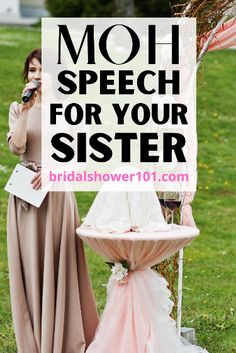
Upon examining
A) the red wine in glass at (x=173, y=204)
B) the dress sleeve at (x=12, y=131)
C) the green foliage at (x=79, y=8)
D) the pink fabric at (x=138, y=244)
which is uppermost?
the green foliage at (x=79, y=8)

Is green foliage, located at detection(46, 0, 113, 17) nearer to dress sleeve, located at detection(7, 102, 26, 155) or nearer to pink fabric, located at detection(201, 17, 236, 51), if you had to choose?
pink fabric, located at detection(201, 17, 236, 51)

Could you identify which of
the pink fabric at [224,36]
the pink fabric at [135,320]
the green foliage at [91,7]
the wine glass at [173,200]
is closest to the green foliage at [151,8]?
the green foliage at [91,7]

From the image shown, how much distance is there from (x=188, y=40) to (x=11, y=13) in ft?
99.2

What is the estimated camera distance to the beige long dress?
6.11 m

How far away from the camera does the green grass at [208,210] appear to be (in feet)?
25.1

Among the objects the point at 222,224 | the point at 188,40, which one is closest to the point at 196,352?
the point at 188,40

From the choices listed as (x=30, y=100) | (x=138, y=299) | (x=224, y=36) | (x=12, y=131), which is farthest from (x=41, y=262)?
(x=224, y=36)

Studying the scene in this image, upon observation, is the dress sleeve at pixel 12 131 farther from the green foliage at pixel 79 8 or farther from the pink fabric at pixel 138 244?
the green foliage at pixel 79 8

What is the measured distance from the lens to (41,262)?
20.3ft

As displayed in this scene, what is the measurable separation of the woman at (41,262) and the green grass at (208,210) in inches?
29.5

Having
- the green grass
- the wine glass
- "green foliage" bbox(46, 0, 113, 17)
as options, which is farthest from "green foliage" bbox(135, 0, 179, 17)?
the wine glass

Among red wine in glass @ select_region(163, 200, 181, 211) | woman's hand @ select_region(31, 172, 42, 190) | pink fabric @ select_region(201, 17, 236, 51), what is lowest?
red wine in glass @ select_region(163, 200, 181, 211)

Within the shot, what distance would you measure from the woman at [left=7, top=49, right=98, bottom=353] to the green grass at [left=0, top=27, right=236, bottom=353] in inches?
29.5

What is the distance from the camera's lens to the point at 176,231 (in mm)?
5977
